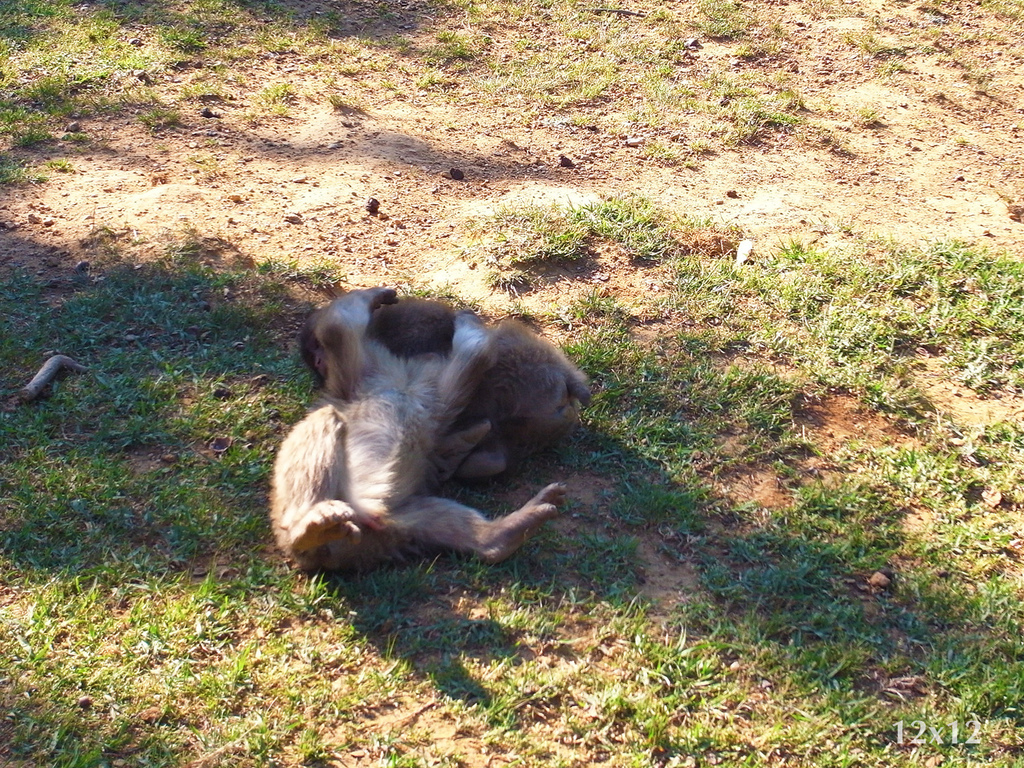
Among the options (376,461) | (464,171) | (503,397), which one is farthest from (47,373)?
(464,171)

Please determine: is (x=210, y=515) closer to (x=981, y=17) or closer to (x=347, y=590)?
(x=347, y=590)

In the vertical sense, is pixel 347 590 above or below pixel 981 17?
below

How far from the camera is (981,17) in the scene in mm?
9273

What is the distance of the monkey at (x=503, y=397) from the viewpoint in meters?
4.57

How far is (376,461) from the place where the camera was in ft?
14.3

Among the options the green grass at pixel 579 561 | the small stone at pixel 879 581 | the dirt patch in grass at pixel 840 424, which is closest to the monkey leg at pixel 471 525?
the green grass at pixel 579 561

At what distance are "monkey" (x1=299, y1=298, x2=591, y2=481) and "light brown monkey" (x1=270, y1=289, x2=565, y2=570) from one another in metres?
0.08

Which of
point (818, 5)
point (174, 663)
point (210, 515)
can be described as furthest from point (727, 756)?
point (818, 5)

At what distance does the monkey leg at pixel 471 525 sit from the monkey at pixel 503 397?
0.31m

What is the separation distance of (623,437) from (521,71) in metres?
4.62

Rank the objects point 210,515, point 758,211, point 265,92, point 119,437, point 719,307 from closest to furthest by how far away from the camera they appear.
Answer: point 210,515 → point 119,437 → point 719,307 → point 758,211 → point 265,92

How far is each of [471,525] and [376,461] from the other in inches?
21.1

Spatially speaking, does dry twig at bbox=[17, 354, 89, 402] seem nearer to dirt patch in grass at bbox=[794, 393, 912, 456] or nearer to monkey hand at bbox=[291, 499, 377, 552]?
monkey hand at bbox=[291, 499, 377, 552]

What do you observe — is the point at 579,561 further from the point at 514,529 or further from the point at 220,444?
the point at 220,444
